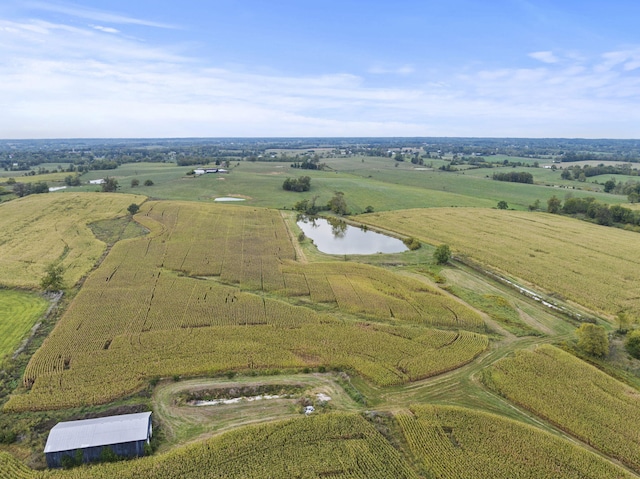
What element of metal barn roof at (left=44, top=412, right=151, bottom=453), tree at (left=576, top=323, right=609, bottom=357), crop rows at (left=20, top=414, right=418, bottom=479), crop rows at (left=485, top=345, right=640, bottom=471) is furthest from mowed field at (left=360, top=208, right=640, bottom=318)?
metal barn roof at (left=44, top=412, right=151, bottom=453)

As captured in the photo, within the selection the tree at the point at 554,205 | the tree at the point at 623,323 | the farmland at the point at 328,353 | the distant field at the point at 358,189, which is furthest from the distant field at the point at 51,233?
the tree at the point at 554,205

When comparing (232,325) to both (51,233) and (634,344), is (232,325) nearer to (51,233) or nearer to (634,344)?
(634,344)

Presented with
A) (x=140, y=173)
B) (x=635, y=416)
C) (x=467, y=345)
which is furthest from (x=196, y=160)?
(x=635, y=416)

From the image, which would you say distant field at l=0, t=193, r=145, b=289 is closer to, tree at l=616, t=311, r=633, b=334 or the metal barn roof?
the metal barn roof

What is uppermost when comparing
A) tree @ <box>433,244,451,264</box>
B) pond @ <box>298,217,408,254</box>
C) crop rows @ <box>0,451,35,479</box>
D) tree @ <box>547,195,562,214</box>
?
tree @ <box>547,195,562,214</box>

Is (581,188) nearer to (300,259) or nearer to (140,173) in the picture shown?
(300,259)

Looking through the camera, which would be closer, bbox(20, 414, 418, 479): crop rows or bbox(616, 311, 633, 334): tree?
bbox(20, 414, 418, 479): crop rows

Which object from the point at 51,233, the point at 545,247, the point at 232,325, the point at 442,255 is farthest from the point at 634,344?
the point at 51,233
